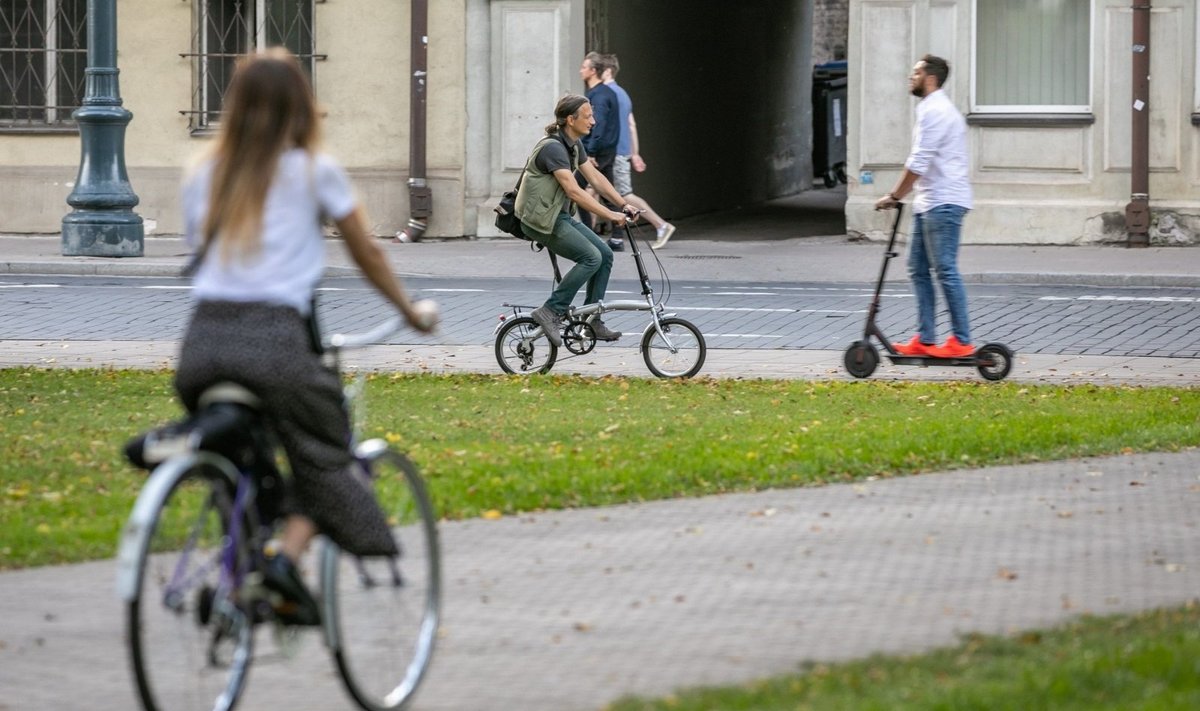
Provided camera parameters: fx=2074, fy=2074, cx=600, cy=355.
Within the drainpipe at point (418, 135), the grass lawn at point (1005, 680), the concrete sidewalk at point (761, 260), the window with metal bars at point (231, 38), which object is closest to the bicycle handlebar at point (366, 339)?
the grass lawn at point (1005, 680)

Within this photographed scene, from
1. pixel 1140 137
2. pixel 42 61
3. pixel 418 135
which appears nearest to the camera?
pixel 1140 137

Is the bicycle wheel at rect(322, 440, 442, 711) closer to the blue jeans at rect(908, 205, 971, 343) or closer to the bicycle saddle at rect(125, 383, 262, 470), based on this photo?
the bicycle saddle at rect(125, 383, 262, 470)

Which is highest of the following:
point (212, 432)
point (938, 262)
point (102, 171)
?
point (102, 171)

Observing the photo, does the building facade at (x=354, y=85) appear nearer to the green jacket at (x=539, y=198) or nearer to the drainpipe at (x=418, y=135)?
the drainpipe at (x=418, y=135)

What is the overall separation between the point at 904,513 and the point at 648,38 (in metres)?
18.6

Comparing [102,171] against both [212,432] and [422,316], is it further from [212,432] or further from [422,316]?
[212,432]

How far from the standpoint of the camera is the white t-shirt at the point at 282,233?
15.4 ft

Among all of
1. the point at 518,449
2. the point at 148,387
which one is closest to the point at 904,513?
the point at 518,449

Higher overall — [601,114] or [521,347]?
[601,114]

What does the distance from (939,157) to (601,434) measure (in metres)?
3.38

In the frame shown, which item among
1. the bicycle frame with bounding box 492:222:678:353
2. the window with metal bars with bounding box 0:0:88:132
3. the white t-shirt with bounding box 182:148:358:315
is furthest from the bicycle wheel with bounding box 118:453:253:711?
the window with metal bars with bounding box 0:0:88:132

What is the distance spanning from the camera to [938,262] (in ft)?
39.1

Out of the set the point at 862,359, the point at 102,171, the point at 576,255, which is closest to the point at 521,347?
the point at 576,255

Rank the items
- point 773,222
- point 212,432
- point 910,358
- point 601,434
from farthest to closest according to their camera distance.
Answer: point 773,222, point 910,358, point 601,434, point 212,432
